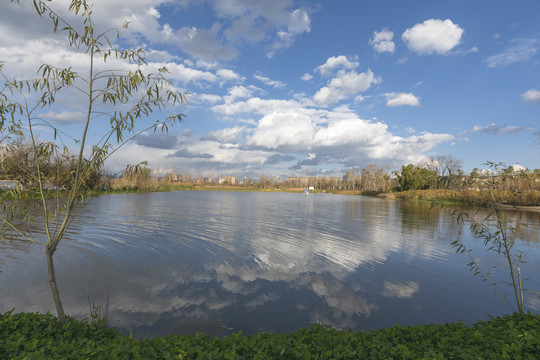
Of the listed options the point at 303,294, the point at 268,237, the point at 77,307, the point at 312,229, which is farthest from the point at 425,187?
the point at 77,307

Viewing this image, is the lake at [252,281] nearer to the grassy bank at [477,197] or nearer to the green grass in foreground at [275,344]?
the green grass in foreground at [275,344]

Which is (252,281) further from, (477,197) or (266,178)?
(266,178)

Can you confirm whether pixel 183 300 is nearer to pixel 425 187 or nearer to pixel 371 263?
pixel 371 263

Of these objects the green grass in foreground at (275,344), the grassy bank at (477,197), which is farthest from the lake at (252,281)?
the grassy bank at (477,197)

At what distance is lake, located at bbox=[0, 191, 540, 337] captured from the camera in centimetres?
596

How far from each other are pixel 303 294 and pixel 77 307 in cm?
565

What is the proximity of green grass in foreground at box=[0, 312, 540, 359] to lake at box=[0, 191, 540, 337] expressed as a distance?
4.19 ft

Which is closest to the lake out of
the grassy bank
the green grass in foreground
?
the green grass in foreground

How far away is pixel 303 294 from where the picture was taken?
23.8 feet

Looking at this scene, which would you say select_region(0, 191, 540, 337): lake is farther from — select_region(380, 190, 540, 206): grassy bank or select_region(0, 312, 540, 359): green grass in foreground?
select_region(380, 190, 540, 206): grassy bank

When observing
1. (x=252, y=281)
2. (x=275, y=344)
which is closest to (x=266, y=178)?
(x=252, y=281)

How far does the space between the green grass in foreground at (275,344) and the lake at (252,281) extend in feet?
4.19

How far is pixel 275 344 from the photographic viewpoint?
399 centimetres

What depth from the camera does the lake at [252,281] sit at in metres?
5.96
